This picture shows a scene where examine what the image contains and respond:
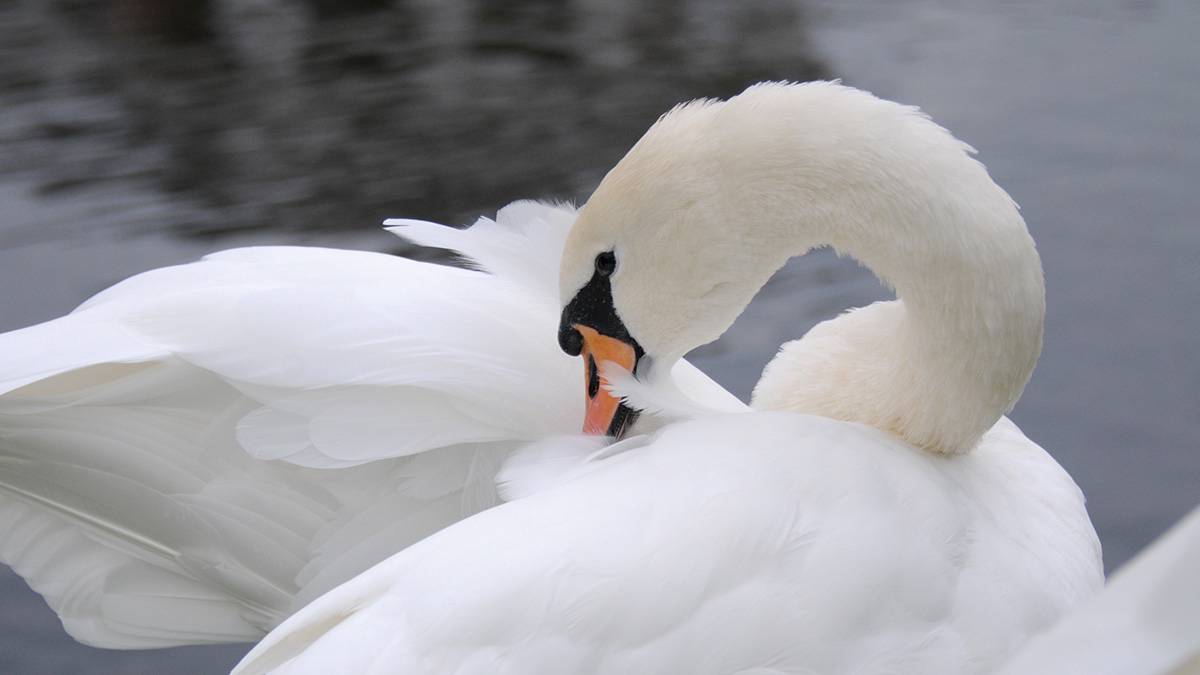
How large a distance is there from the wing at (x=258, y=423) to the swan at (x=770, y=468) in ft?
0.36

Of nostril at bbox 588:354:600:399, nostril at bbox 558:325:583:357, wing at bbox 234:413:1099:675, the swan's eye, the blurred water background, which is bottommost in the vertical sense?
the blurred water background

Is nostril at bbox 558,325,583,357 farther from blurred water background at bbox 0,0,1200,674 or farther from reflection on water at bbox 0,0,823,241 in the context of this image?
reflection on water at bbox 0,0,823,241

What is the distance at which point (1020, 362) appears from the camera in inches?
78.6

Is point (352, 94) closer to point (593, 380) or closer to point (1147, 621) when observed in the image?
point (593, 380)

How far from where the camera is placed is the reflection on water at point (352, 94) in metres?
5.00

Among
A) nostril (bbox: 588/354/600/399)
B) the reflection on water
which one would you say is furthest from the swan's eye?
the reflection on water

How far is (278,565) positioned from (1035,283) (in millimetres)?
1076

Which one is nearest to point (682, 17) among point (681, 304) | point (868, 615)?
point (681, 304)

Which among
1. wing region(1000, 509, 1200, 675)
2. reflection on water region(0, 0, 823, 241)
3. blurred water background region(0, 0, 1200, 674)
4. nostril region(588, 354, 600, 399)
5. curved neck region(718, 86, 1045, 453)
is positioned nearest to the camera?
wing region(1000, 509, 1200, 675)

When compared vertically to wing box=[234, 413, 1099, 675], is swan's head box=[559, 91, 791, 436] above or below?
above

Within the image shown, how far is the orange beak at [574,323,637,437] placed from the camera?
79.8 inches

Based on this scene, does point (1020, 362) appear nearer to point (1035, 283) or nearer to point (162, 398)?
point (1035, 283)

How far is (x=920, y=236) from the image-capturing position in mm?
1974

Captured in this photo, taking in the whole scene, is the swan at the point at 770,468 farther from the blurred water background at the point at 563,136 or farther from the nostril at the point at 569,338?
the blurred water background at the point at 563,136
